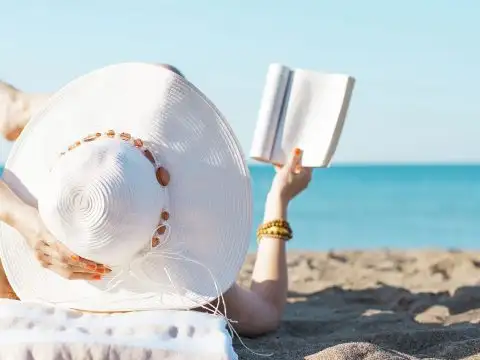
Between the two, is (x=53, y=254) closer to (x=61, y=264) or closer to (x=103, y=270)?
(x=61, y=264)

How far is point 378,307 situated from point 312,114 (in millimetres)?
1191

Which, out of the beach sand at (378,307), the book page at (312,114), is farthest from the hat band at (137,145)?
the book page at (312,114)

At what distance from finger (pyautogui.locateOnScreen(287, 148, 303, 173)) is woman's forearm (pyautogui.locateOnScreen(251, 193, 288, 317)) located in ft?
0.42

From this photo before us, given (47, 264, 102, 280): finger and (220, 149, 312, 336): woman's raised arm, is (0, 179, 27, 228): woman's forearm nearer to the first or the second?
(47, 264, 102, 280): finger

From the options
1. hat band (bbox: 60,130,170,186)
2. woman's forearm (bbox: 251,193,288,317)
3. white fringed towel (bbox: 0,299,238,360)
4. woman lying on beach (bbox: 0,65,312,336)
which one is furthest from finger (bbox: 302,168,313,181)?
white fringed towel (bbox: 0,299,238,360)

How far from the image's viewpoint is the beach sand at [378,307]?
2.99m

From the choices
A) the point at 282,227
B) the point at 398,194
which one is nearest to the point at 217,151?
the point at 282,227

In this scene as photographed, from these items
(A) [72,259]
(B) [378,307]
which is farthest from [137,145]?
(B) [378,307]

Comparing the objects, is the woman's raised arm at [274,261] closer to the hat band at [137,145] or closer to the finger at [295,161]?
the finger at [295,161]

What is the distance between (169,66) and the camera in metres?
3.05

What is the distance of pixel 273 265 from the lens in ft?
11.7

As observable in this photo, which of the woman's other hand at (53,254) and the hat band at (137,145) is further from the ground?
the hat band at (137,145)

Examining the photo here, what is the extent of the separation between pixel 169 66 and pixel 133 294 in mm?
790

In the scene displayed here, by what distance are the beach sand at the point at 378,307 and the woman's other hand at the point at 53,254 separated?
0.59 metres
